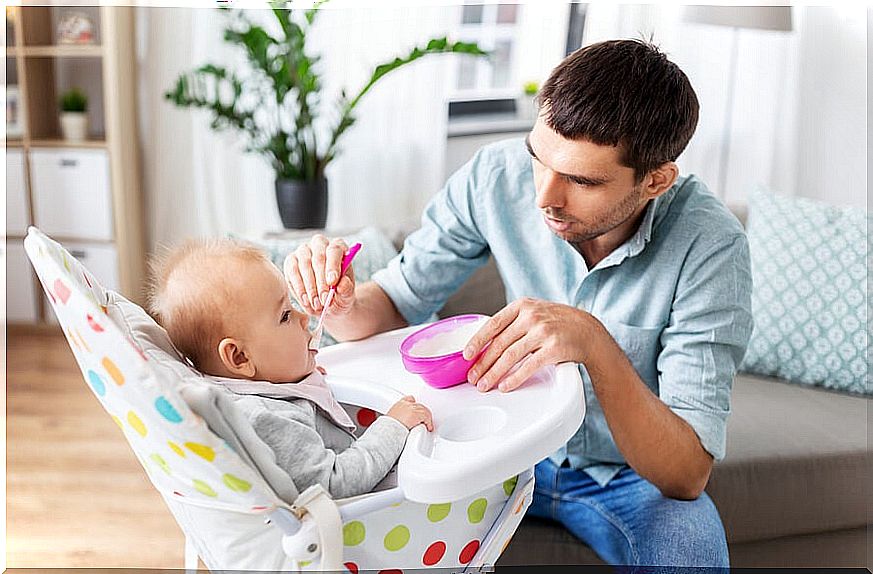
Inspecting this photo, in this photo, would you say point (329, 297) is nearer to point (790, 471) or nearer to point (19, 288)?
point (790, 471)

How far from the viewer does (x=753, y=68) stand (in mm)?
3527

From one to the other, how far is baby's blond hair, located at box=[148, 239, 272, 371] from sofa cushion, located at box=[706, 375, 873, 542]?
3.53 ft

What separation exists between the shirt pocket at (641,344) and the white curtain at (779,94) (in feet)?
6.39

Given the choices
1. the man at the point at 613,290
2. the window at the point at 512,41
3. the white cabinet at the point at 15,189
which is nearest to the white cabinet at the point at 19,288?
the white cabinet at the point at 15,189

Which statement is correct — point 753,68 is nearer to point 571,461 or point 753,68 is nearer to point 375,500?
point 571,461

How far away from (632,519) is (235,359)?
2.30 feet

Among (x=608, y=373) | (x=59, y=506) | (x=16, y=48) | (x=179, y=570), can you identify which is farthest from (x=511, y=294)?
(x=16, y=48)

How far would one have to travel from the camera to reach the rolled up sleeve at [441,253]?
1.76 m

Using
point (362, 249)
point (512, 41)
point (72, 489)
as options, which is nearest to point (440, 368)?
point (362, 249)

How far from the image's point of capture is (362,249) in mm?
2191

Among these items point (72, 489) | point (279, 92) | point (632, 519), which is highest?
point (279, 92)

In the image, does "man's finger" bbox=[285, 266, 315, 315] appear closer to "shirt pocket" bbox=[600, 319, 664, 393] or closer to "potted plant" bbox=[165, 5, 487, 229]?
"shirt pocket" bbox=[600, 319, 664, 393]

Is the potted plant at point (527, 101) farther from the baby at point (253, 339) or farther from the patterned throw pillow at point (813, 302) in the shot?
the baby at point (253, 339)

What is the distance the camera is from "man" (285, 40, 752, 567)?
4.64ft
